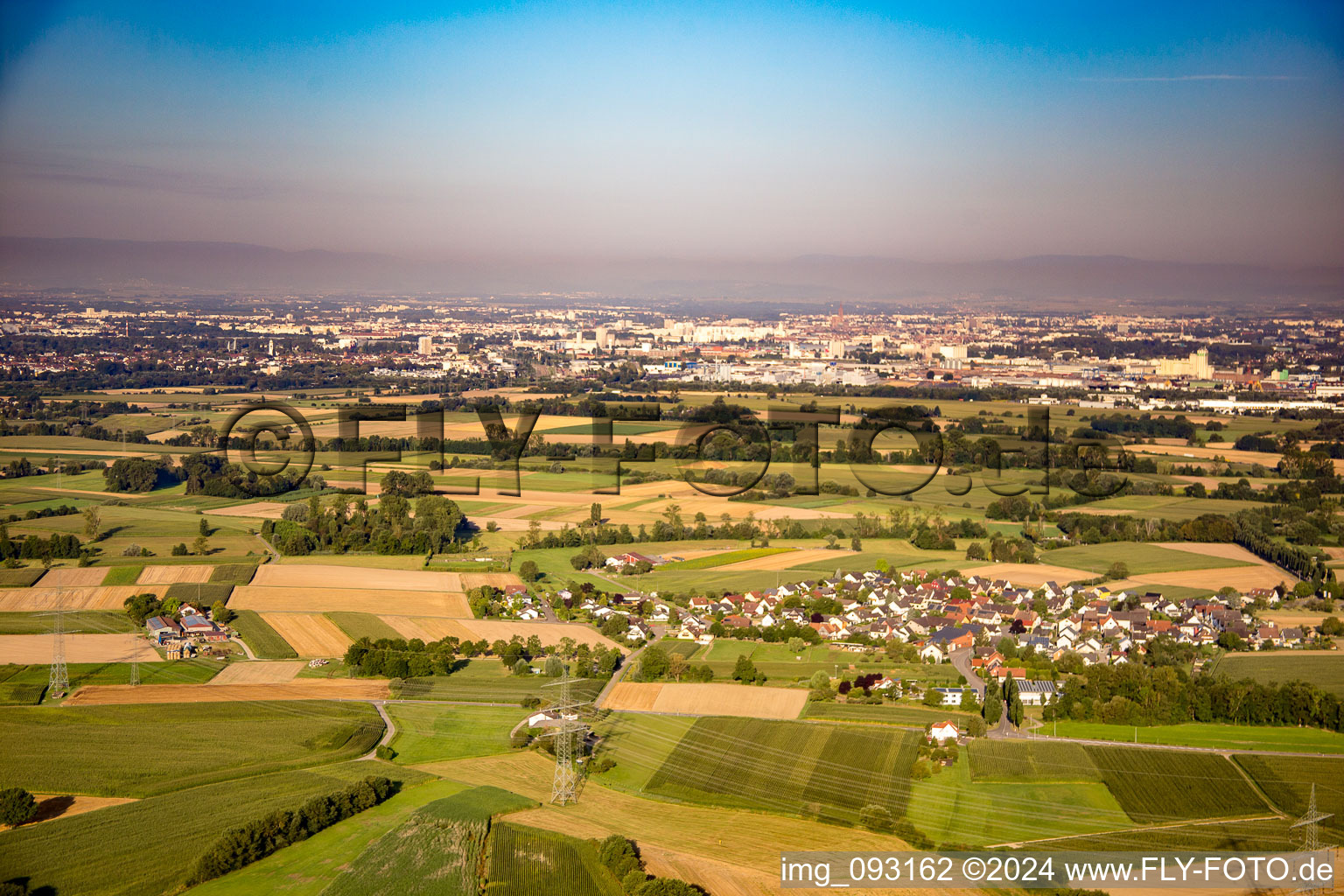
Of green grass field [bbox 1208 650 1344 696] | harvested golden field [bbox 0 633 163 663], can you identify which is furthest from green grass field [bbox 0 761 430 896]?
green grass field [bbox 1208 650 1344 696]

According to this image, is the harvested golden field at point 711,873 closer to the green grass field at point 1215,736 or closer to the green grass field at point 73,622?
the green grass field at point 1215,736

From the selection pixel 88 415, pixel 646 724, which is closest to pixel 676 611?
pixel 646 724

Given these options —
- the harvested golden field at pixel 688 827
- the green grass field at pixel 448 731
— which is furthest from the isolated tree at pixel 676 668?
the harvested golden field at pixel 688 827

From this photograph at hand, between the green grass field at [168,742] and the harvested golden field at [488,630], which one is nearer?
the green grass field at [168,742]

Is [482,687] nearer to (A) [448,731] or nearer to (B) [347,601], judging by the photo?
(A) [448,731]

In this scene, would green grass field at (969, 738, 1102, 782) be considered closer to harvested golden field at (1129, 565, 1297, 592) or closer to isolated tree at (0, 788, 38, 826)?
harvested golden field at (1129, 565, 1297, 592)

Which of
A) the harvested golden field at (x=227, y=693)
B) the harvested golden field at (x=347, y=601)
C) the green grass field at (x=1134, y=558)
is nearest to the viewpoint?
the harvested golden field at (x=227, y=693)

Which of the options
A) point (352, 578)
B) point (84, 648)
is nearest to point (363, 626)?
point (352, 578)
